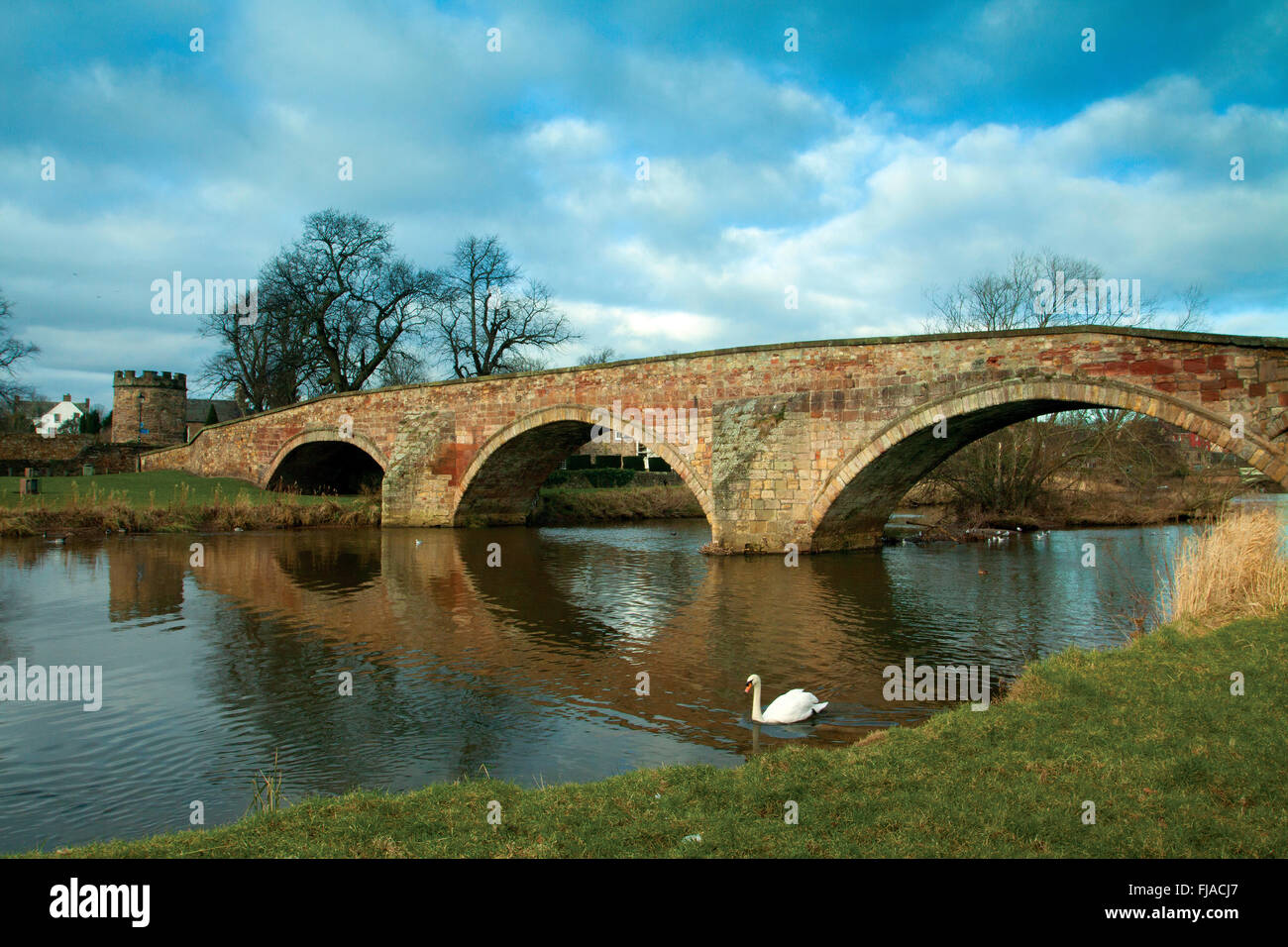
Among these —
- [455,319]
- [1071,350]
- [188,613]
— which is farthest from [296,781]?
[455,319]

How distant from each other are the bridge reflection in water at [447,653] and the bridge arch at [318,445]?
848 cm

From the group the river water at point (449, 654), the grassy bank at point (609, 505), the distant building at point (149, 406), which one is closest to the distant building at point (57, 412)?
the distant building at point (149, 406)

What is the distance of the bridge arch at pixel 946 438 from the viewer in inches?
445

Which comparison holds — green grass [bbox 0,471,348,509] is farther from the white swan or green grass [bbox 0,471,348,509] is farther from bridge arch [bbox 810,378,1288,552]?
the white swan

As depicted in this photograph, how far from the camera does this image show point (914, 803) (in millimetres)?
3498

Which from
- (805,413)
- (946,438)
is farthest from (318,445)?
(946,438)

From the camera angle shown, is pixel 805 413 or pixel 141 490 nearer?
pixel 805 413

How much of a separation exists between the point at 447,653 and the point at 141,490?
1863 centimetres

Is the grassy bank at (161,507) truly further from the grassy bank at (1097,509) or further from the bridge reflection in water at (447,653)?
the grassy bank at (1097,509)

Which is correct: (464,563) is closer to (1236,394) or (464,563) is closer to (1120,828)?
(1236,394)

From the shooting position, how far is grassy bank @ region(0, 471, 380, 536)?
1833 centimetres

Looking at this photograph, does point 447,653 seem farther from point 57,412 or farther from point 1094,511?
point 57,412

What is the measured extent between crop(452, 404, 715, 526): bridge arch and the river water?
4098 mm

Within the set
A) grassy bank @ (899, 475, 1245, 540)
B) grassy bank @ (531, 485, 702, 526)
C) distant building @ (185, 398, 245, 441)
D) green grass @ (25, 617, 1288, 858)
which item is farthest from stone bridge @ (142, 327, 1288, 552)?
distant building @ (185, 398, 245, 441)
